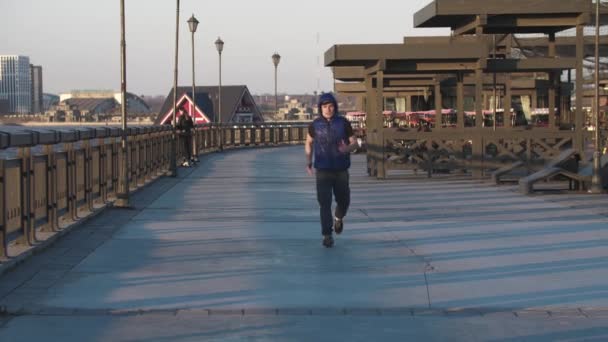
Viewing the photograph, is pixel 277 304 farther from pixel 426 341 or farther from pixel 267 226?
pixel 267 226

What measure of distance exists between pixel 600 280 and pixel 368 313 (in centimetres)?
259

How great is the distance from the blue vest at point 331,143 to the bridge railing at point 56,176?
2911mm

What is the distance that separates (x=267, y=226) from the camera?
14.3 m

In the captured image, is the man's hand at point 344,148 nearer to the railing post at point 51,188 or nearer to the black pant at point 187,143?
the railing post at point 51,188

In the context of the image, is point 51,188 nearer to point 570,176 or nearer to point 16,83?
point 570,176

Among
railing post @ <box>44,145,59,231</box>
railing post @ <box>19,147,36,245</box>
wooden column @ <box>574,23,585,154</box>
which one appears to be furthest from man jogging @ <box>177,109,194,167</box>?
railing post @ <box>19,147,36,245</box>

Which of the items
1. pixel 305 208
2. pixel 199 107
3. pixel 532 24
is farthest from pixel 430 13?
pixel 199 107

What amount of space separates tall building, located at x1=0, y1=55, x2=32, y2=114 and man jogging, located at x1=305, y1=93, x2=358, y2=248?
108 meters

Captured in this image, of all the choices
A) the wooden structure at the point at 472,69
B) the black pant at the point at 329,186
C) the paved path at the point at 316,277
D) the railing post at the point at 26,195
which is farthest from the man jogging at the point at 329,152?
the wooden structure at the point at 472,69

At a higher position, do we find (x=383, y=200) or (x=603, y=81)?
(x=603, y=81)

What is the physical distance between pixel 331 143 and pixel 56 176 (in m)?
3.18

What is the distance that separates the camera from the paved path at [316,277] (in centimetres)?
768

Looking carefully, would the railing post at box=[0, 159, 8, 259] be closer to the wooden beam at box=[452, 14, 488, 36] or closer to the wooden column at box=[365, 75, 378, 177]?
the wooden column at box=[365, 75, 378, 177]

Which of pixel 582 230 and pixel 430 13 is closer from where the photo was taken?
pixel 582 230
